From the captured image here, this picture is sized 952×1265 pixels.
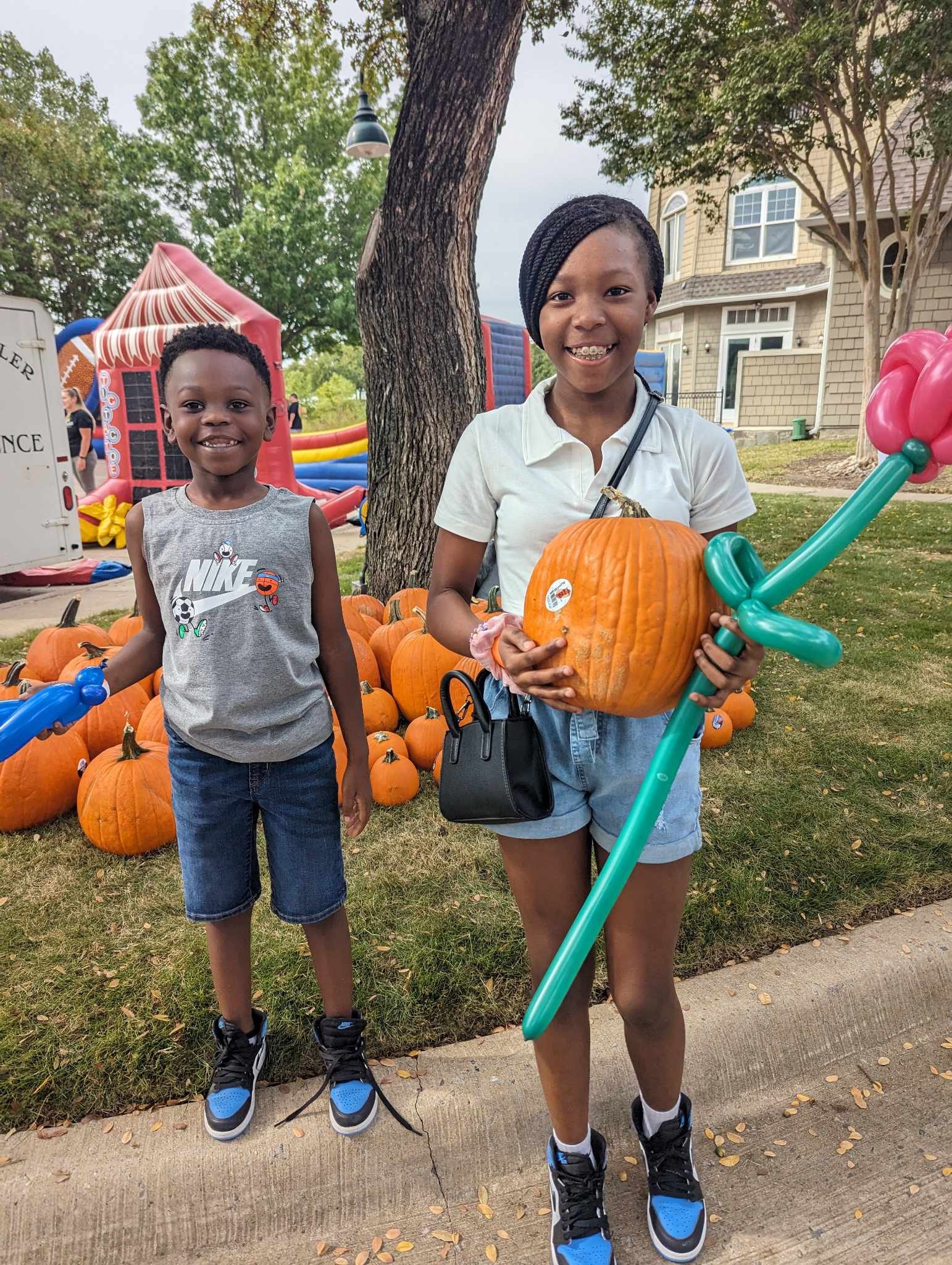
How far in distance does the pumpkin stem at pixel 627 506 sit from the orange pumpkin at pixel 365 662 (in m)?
2.71

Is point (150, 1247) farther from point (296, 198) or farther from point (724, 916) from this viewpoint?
point (296, 198)

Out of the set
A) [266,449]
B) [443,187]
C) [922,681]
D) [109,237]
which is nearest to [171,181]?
[109,237]

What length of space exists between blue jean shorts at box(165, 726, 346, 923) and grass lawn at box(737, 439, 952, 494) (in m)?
10.5

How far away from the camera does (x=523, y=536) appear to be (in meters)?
1.55

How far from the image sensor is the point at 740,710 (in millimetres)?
4070

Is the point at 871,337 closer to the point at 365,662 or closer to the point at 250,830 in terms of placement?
the point at 365,662

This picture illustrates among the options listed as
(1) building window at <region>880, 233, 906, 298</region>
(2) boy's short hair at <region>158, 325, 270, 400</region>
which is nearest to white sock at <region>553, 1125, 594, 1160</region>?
(2) boy's short hair at <region>158, 325, 270, 400</region>

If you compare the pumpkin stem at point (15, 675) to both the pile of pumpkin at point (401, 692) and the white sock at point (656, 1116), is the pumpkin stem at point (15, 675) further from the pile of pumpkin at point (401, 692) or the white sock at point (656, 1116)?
the white sock at point (656, 1116)

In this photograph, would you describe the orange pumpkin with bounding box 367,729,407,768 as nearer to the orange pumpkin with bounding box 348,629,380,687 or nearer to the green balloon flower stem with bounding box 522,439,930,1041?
the orange pumpkin with bounding box 348,629,380,687

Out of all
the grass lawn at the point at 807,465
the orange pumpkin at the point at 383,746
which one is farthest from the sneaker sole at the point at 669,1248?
the grass lawn at the point at 807,465

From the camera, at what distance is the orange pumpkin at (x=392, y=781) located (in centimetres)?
350

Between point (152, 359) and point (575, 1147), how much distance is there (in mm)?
12456

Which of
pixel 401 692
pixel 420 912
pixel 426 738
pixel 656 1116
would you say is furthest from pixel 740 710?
pixel 656 1116

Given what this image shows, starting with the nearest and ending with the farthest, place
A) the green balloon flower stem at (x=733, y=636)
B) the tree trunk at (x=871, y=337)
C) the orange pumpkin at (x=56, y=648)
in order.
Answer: the green balloon flower stem at (x=733, y=636)
the orange pumpkin at (x=56, y=648)
the tree trunk at (x=871, y=337)
